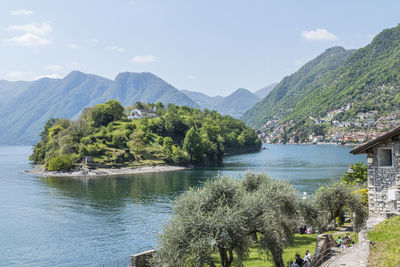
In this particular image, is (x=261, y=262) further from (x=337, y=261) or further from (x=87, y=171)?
(x=87, y=171)

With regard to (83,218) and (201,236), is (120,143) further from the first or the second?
(201,236)

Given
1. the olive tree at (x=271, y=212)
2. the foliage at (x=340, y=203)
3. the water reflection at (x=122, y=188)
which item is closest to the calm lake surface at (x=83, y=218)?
the water reflection at (x=122, y=188)

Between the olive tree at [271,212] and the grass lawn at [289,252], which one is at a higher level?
the olive tree at [271,212]

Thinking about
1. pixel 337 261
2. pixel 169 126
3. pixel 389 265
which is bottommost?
pixel 337 261

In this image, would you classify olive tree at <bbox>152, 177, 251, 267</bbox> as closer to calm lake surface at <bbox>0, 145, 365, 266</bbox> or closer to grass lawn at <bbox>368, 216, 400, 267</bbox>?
grass lawn at <bbox>368, 216, 400, 267</bbox>

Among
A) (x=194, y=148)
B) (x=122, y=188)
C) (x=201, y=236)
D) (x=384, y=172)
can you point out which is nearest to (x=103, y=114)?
(x=194, y=148)

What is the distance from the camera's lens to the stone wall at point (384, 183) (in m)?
23.4

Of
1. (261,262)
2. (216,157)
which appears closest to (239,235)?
(261,262)

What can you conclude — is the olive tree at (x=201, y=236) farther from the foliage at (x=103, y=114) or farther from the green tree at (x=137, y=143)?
the foliage at (x=103, y=114)

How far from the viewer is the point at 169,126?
174 m

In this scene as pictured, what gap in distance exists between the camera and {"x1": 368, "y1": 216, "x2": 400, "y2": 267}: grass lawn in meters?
15.1

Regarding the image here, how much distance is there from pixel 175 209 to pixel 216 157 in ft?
450

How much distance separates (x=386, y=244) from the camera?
17078mm

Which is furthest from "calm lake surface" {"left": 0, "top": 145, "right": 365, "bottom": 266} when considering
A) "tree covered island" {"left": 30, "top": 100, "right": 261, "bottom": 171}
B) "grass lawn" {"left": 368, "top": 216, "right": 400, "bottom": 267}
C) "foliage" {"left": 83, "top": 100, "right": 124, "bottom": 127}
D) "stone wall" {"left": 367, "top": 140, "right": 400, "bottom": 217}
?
"foliage" {"left": 83, "top": 100, "right": 124, "bottom": 127}
